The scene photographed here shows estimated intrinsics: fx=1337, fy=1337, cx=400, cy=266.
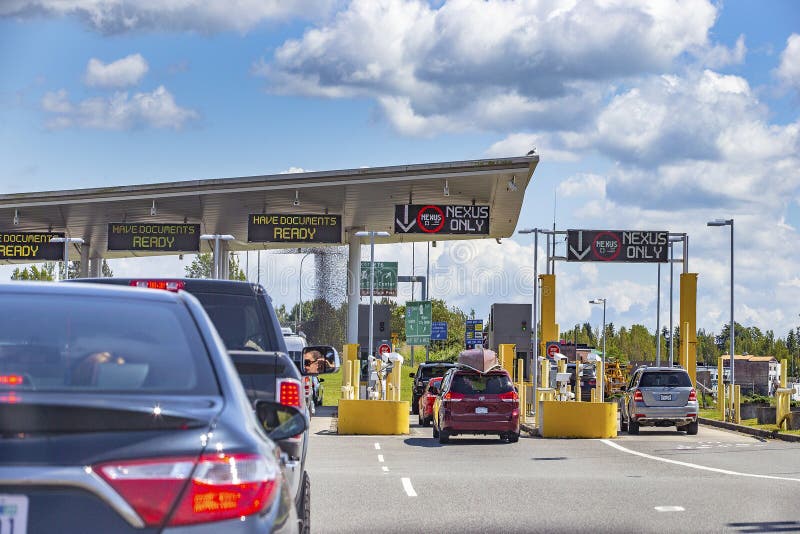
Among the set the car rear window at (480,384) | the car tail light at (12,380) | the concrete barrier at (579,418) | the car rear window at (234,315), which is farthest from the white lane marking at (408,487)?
the concrete barrier at (579,418)

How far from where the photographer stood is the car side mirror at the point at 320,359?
12055 millimetres

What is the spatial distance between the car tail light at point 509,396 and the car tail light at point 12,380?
23253 millimetres

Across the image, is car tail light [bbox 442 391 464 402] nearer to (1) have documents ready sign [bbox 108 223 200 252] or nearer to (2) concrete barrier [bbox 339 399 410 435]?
(2) concrete barrier [bbox 339 399 410 435]

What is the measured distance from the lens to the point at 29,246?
40344mm

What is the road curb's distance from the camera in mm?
28766

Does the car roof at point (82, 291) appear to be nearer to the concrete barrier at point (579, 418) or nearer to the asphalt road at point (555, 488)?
the asphalt road at point (555, 488)

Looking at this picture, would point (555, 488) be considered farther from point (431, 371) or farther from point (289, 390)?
point (431, 371)

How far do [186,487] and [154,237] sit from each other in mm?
34695

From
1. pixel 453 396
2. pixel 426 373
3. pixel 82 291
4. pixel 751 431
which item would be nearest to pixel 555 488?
pixel 82 291

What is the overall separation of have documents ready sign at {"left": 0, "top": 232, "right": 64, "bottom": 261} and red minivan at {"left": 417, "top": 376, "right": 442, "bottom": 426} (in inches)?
466

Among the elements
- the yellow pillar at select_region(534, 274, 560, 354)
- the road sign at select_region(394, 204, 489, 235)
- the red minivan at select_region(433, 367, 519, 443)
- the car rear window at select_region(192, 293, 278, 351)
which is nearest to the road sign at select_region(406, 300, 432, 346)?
the yellow pillar at select_region(534, 274, 560, 354)

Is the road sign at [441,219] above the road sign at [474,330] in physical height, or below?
above

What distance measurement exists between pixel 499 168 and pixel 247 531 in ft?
101

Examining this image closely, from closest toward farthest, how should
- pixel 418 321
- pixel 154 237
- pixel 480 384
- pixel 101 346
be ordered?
pixel 101 346, pixel 480 384, pixel 154 237, pixel 418 321
